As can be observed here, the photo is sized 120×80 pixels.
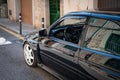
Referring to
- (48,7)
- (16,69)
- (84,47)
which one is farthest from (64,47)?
(48,7)

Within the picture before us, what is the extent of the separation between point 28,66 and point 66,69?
7.26 ft

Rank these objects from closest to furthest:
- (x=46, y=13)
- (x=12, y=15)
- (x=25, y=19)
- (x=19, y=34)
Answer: (x=19, y=34), (x=46, y=13), (x=25, y=19), (x=12, y=15)

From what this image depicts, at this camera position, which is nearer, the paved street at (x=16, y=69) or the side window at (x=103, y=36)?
the side window at (x=103, y=36)

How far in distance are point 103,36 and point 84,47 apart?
0.39 metres

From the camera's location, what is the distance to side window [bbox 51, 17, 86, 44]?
179 inches

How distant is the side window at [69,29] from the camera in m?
4.54

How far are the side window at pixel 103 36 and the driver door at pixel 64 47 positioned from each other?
274mm

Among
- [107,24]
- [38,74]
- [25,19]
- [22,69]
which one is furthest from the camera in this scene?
[25,19]

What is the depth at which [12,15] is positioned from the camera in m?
19.3

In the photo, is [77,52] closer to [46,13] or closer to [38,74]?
[38,74]

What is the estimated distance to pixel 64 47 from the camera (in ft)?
14.9

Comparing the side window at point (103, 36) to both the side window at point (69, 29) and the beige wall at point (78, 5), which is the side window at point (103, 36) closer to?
the side window at point (69, 29)

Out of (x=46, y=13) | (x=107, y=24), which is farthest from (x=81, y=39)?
(x=46, y=13)

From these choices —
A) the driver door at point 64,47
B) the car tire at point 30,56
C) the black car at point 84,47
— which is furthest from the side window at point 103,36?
the car tire at point 30,56
